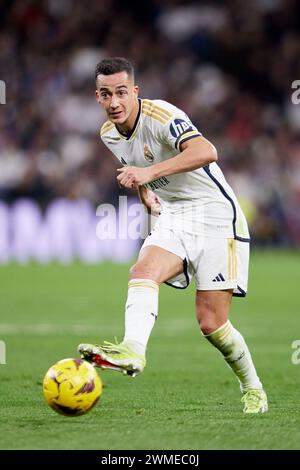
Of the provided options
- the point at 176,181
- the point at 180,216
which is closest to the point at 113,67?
the point at 176,181

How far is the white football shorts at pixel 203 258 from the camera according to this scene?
6574mm

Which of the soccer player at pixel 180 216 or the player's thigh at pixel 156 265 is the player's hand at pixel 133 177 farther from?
the player's thigh at pixel 156 265

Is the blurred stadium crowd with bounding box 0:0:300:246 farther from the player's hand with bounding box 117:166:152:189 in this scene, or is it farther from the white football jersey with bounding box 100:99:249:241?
the player's hand with bounding box 117:166:152:189

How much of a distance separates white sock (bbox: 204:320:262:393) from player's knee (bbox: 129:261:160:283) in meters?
0.69

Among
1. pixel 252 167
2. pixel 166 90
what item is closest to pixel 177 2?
pixel 166 90

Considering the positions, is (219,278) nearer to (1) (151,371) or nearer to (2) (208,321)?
(2) (208,321)

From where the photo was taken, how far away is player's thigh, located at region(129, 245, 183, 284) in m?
6.27

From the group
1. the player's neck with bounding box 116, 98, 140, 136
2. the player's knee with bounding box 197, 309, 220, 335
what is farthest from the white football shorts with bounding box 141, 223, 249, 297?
the player's neck with bounding box 116, 98, 140, 136

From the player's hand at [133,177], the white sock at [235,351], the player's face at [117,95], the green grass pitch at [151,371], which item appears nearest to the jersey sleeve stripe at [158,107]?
the player's face at [117,95]

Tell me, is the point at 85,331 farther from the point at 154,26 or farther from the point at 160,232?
the point at 154,26

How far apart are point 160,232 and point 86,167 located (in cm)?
1926

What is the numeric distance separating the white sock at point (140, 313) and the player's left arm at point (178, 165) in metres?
0.65

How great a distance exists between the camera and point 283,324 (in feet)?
42.0
